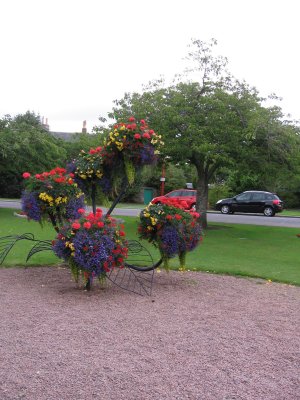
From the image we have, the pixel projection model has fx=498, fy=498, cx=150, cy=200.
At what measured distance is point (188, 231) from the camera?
25.7 feet

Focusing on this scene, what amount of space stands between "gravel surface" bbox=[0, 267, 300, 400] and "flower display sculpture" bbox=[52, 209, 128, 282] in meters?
0.50

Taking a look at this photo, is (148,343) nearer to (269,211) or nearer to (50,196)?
(50,196)

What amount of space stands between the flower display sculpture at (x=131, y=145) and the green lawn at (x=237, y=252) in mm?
1015

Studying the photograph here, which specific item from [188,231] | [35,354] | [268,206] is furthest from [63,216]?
[268,206]

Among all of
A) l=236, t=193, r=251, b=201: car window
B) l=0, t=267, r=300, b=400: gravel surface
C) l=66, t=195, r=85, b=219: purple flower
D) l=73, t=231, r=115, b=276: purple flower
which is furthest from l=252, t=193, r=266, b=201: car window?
l=73, t=231, r=115, b=276: purple flower

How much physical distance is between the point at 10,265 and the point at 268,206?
2261 centimetres

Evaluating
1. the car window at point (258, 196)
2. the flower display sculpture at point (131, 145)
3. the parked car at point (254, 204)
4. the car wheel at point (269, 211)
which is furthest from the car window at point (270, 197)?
the flower display sculpture at point (131, 145)

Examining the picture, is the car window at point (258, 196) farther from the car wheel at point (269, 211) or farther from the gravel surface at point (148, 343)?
the gravel surface at point (148, 343)

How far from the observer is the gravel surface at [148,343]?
4059 millimetres

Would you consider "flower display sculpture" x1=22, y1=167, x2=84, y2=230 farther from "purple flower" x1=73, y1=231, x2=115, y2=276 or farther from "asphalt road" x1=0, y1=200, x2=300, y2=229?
"asphalt road" x1=0, y1=200, x2=300, y2=229

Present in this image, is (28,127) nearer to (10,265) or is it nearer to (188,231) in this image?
(10,265)

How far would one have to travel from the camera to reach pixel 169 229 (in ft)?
25.2

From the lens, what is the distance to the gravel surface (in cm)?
406

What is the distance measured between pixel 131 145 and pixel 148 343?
3.86 meters
